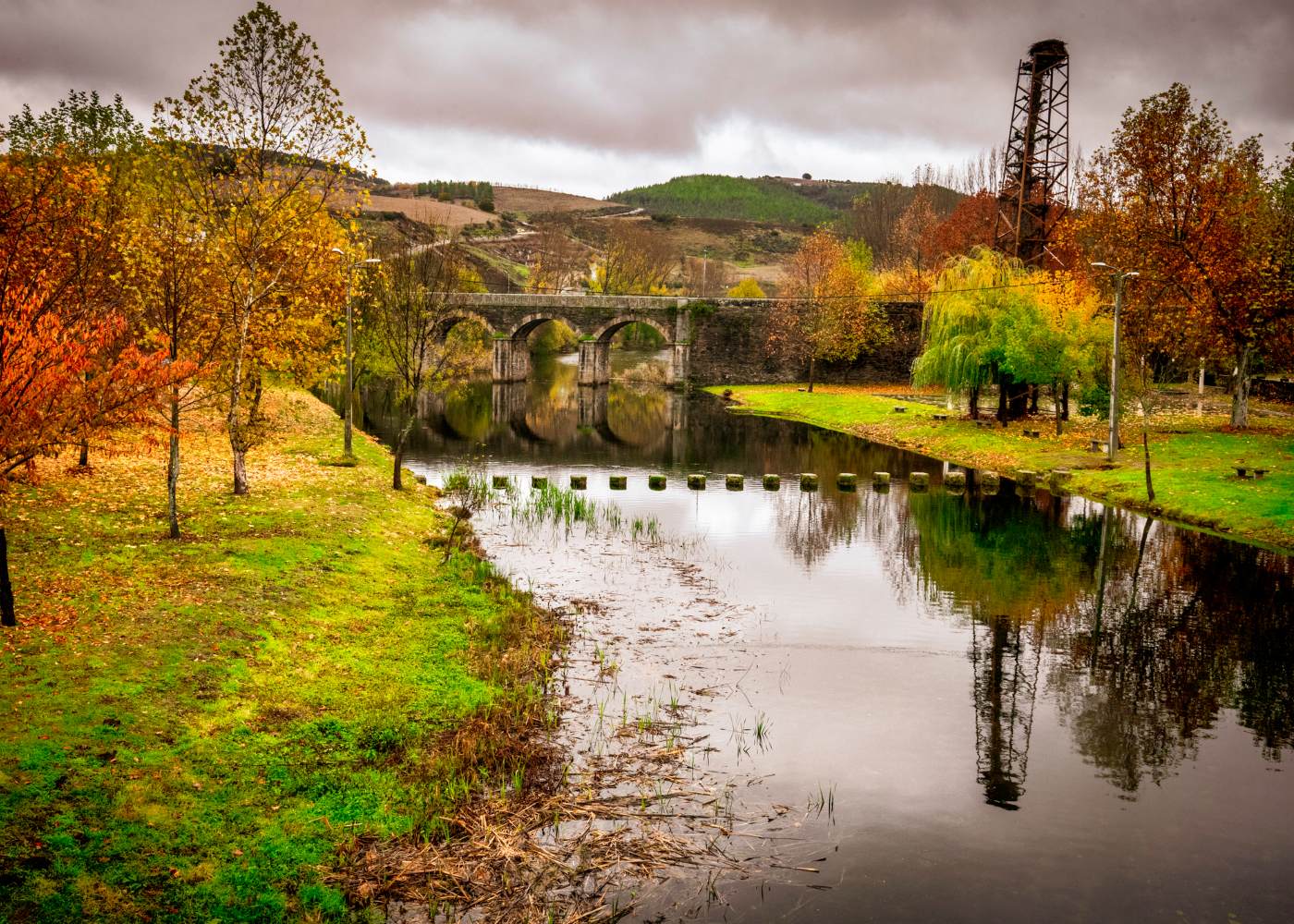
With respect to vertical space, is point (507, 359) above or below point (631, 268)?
below

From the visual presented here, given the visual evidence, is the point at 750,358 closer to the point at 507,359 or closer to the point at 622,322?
the point at 622,322

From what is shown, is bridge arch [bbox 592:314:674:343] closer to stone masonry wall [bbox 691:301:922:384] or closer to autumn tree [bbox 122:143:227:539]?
stone masonry wall [bbox 691:301:922:384]

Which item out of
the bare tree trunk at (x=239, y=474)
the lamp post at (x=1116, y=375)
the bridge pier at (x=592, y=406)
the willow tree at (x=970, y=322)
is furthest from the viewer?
the bridge pier at (x=592, y=406)

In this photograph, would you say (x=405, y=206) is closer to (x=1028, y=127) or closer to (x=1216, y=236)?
(x=1028, y=127)

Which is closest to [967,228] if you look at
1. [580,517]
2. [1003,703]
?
[580,517]

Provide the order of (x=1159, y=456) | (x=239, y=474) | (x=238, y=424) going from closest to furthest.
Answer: (x=238, y=424) → (x=239, y=474) → (x=1159, y=456)

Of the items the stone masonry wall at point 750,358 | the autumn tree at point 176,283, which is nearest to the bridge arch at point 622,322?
the stone masonry wall at point 750,358

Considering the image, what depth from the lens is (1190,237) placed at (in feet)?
121

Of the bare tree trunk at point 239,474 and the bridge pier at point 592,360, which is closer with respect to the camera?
the bare tree trunk at point 239,474

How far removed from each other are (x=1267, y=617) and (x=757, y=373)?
61.3 metres

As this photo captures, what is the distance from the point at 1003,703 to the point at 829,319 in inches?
2272

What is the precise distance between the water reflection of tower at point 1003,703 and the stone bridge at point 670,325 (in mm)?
60893

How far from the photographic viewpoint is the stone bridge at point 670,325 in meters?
76.5

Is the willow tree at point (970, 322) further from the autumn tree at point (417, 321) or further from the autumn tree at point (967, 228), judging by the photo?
the autumn tree at point (967, 228)
